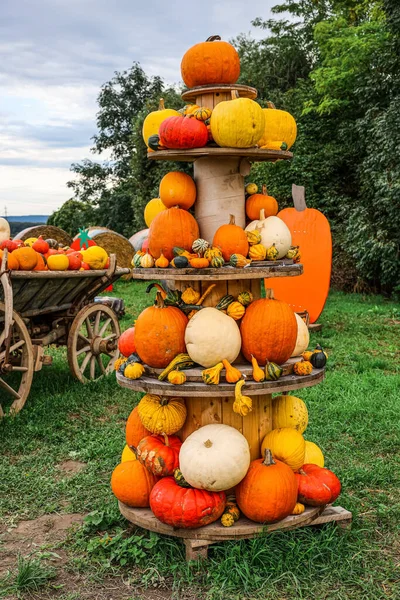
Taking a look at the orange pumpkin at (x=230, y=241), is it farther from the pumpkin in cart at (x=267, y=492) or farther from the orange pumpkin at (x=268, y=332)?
the pumpkin in cart at (x=267, y=492)

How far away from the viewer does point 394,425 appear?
4906mm

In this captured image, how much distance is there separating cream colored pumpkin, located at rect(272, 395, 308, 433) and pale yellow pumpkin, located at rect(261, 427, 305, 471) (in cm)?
13

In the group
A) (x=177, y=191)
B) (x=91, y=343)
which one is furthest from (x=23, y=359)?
(x=177, y=191)

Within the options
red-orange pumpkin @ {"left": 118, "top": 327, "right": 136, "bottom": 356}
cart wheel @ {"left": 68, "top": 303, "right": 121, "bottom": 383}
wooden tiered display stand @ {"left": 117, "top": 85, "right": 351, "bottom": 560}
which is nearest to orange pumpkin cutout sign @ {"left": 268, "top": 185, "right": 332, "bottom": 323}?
cart wheel @ {"left": 68, "top": 303, "right": 121, "bottom": 383}

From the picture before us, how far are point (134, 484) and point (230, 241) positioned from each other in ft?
4.43

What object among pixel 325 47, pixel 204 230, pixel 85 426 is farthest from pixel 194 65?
pixel 325 47

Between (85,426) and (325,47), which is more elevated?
(325,47)

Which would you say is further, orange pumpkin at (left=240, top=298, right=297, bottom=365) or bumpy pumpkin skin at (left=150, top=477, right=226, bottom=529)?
orange pumpkin at (left=240, top=298, right=297, bottom=365)

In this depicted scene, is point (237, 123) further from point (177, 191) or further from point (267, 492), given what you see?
point (267, 492)

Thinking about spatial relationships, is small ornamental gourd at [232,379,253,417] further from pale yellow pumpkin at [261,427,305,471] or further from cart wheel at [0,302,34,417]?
cart wheel at [0,302,34,417]

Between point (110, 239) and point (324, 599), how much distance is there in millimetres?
13908

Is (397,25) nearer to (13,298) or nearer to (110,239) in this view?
(110,239)

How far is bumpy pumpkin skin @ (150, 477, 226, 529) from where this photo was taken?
298 cm

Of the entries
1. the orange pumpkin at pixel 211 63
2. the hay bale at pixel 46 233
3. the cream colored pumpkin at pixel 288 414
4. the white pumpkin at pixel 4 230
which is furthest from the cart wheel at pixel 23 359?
the hay bale at pixel 46 233
